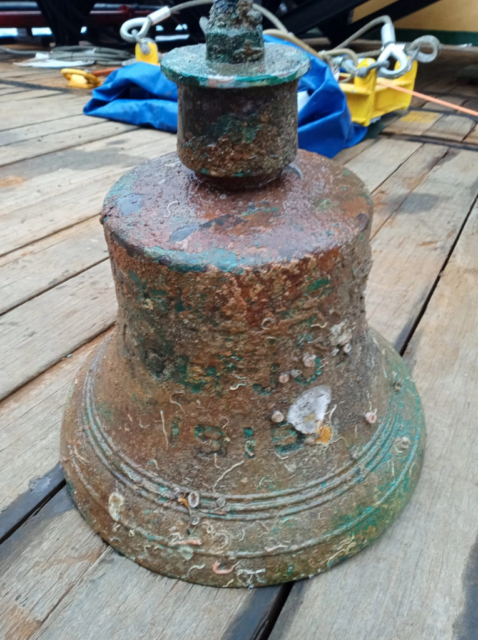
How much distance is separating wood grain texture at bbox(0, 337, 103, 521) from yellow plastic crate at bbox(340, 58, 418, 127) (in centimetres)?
183

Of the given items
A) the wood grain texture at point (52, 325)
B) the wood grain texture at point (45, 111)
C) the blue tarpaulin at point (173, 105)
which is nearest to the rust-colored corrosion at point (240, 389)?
the wood grain texture at point (52, 325)

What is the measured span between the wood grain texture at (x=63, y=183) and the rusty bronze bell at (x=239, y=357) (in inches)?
37.0

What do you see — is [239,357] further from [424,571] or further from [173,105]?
[173,105]

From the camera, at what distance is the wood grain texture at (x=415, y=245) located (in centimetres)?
132

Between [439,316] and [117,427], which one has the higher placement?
[117,427]

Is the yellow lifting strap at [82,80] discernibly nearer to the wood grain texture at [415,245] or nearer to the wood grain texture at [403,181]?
the wood grain texture at [403,181]

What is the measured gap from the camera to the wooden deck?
72 cm

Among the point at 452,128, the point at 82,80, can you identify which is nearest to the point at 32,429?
the point at 452,128

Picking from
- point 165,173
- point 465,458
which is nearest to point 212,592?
point 465,458

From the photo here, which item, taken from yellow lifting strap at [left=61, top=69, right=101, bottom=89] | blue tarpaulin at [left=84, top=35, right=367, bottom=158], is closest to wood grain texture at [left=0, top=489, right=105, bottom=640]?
blue tarpaulin at [left=84, top=35, right=367, bottom=158]

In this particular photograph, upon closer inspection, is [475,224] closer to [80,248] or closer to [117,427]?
[80,248]

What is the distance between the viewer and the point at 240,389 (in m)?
0.72

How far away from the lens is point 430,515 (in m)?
0.84

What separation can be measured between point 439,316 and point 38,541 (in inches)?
39.5
